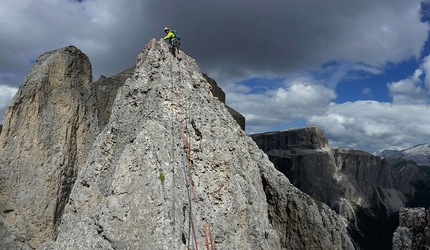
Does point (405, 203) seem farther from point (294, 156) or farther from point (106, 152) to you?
point (106, 152)

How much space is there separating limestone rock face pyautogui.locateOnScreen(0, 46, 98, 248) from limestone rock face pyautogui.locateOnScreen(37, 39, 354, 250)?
31.9ft

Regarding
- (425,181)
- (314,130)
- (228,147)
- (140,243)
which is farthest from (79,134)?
(425,181)

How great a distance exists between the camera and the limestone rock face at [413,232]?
31.5 m

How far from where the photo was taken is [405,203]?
160 meters

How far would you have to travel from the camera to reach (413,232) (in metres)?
32.4

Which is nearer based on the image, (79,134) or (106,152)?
(106,152)

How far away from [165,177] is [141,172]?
39.0 inches

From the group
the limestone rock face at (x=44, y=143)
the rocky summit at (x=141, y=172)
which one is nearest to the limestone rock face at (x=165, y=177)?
the rocky summit at (x=141, y=172)

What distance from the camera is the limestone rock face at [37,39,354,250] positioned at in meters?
13.5

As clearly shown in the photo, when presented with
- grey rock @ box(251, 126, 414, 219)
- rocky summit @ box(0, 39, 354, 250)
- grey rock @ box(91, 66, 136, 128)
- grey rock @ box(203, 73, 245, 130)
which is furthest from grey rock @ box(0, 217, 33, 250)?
grey rock @ box(251, 126, 414, 219)

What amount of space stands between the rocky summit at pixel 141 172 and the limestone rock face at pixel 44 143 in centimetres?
7

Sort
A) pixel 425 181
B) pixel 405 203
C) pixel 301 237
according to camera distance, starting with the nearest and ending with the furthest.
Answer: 1. pixel 301 237
2. pixel 405 203
3. pixel 425 181

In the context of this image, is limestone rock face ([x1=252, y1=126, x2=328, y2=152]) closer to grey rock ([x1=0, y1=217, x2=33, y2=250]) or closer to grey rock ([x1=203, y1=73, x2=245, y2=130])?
grey rock ([x1=203, y1=73, x2=245, y2=130])

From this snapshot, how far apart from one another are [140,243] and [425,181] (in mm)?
217997
